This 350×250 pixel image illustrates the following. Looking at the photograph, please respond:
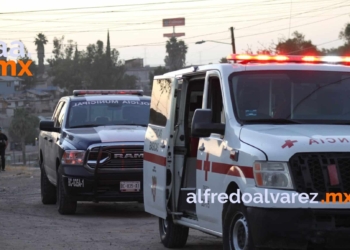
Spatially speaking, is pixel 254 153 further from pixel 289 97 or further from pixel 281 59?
pixel 281 59

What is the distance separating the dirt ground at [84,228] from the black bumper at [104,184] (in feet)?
1.13

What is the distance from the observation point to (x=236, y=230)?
794 centimetres

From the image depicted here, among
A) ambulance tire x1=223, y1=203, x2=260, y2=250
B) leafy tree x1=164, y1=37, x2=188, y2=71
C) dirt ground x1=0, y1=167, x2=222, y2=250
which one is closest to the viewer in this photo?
ambulance tire x1=223, y1=203, x2=260, y2=250

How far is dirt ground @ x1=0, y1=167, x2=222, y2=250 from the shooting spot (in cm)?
1055

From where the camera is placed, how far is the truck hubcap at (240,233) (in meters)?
7.70

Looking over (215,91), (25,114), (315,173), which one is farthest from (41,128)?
(25,114)

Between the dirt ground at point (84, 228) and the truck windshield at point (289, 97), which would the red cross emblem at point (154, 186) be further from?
the truck windshield at point (289, 97)

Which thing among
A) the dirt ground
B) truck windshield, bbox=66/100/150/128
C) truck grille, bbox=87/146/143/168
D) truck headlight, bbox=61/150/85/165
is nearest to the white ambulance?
the dirt ground

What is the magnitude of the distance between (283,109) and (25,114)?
3250 inches

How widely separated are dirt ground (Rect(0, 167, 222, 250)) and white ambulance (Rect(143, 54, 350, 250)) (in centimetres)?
67

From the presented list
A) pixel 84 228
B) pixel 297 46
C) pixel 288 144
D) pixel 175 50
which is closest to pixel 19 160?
pixel 297 46

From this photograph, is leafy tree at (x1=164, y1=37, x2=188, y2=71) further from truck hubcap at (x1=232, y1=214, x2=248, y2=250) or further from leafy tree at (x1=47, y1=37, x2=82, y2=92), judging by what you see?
truck hubcap at (x1=232, y1=214, x2=248, y2=250)

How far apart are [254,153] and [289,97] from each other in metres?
1.26

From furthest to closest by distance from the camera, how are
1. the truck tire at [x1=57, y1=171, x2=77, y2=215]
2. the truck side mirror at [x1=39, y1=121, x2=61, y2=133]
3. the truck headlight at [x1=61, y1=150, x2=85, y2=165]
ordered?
the truck side mirror at [x1=39, y1=121, x2=61, y2=133] → the truck tire at [x1=57, y1=171, x2=77, y2=215] → the truck headlight at [x1=61, y1=150, x2=85, y2=165]
